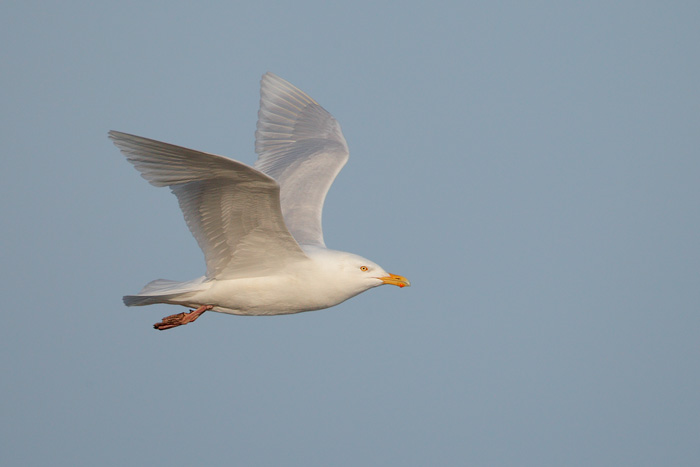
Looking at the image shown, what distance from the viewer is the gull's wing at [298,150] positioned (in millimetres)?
14469

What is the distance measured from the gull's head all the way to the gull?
Result: 0.01m

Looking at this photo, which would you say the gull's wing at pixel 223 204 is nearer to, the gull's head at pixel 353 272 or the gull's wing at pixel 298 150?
the gull's head at pixel 353 272

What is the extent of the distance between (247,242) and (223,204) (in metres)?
0.74

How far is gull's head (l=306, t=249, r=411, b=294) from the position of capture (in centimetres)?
1243

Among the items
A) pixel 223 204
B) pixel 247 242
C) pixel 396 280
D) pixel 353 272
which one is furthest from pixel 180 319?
pixel 396 280

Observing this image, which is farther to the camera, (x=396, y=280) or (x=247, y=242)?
(x=396, y=280)

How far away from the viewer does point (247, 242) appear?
12.1 meters

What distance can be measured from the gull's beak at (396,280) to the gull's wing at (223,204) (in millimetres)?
1056

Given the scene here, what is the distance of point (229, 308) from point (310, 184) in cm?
288

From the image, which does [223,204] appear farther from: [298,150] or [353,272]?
[298,150]

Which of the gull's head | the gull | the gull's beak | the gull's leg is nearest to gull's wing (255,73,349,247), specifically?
the gull

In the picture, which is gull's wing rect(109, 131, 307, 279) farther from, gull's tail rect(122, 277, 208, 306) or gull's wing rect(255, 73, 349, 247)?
gull's wing rect(255, 73, 349, 247)

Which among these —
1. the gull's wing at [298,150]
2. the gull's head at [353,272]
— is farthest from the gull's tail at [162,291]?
the gull's wing at [298,150]

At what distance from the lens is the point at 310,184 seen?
14977 millimetres
